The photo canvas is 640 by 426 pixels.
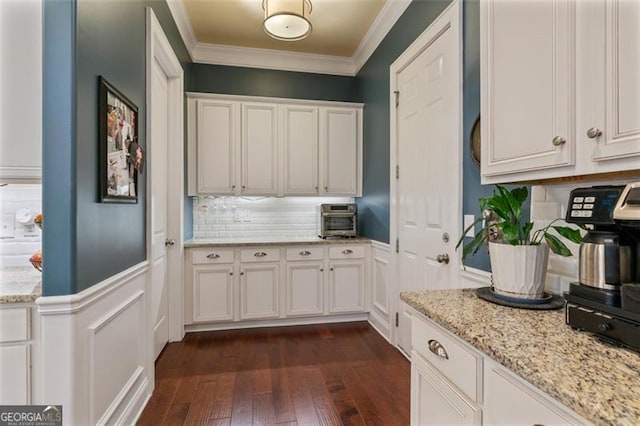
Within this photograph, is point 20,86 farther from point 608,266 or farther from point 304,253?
point 304,253

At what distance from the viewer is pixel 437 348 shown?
1112mm

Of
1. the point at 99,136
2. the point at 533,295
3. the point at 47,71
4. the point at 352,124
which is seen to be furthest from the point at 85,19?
the point at 352,124

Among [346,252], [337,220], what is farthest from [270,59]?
[346,252]

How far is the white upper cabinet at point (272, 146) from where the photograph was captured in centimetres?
328

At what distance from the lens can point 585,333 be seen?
91 centimetres

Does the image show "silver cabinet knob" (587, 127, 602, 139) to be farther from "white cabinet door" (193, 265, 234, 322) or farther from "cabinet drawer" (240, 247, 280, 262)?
"white cabinet door" (193, 265, 234, 322)

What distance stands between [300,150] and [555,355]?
119 inches

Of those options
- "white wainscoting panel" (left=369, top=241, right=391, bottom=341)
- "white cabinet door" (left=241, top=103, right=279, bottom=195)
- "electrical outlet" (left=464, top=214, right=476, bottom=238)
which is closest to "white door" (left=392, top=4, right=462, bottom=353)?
"electrical outlet" (left=464, top=214, right=476, bottom=238)

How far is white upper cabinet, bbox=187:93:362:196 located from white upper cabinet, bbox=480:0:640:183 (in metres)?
2.31

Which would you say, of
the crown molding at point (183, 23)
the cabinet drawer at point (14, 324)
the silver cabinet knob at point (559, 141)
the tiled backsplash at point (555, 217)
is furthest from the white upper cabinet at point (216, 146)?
the silver cabinet knob at point (559, 141)

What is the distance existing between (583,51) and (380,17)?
2.33 m

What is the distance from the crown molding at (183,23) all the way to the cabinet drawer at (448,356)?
9.66ft

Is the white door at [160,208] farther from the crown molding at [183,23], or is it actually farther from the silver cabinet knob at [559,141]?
the silver cabinet knob at [559,141]

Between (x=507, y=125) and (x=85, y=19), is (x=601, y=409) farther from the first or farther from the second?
(x=85, y=19)
